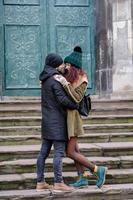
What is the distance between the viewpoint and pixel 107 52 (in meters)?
10.5

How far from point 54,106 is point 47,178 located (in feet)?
3.22

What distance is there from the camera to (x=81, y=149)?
737 centimetres

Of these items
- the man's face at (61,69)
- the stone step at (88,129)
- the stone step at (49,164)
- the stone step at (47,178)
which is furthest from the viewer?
the stone step at (88,129)

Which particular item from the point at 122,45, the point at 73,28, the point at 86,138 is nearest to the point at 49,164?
the point at 86,138

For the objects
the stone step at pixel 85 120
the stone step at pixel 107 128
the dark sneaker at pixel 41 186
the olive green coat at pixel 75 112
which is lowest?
the dark sneaker at pixel 41 186

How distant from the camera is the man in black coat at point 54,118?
20.0 feet

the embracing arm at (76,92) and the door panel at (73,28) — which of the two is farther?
the door panel at (73,28)

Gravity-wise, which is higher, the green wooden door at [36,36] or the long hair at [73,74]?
the green wooden door at [36,36]

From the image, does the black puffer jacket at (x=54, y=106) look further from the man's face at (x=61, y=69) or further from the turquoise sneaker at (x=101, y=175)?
the turquoise sneaker at (x=101, y=175)

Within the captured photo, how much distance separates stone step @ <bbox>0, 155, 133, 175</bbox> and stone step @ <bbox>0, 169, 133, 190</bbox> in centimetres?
12

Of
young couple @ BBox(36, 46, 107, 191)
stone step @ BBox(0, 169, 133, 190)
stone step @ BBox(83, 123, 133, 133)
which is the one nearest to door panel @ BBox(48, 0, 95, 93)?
stone step @ BBox(83, 123, 133, 133)

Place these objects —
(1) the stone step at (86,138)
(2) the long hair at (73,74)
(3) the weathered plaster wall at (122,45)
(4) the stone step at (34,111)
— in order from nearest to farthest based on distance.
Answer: (2) the long hair at (73,74) → (1) the stone step at (86,138) → (4) the stone step at (34,111) → (3) the weathered plaster wall at (122,45)

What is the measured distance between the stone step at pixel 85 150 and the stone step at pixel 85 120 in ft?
2.55

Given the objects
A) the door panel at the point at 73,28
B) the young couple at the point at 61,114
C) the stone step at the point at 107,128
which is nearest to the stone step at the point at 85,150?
the stone step at the point at 107,128
